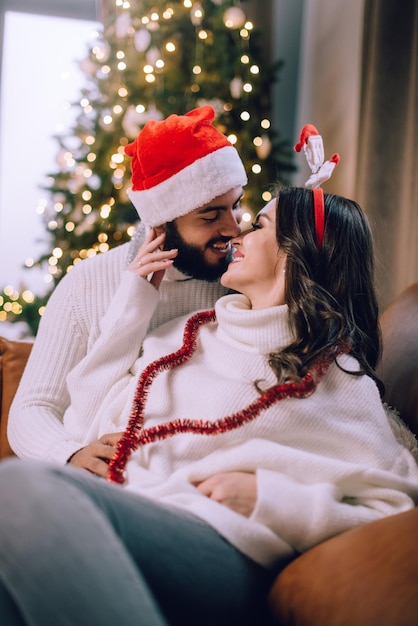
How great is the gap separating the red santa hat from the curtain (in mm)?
989

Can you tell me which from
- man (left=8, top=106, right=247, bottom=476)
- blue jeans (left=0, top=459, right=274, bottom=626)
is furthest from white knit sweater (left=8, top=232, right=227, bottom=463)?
blue jeans (left=0, top=459, right=274, bottom=626)

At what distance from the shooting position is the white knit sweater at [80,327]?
5.03 feet

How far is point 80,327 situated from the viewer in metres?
1.68

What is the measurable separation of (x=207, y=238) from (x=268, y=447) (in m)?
0.74

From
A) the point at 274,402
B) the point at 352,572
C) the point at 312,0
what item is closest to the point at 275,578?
the point at 352,572

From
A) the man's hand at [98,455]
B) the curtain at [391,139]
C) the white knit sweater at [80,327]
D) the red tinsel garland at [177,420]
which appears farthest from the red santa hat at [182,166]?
the curtain at [391,139]

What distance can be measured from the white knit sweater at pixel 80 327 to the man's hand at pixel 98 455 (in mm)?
60

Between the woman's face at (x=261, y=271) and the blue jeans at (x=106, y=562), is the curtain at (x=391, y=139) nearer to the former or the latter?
the woman's face at (x=261, y=271)

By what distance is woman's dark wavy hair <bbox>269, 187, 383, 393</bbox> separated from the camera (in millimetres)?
1349

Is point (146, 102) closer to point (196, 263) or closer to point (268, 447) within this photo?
point (196, 263)

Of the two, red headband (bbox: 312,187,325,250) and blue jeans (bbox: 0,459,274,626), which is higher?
red headband (bbox: 312,187,325,250)

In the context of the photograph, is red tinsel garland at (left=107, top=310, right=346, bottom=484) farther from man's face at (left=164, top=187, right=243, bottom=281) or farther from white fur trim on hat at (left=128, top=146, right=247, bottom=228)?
white fur trim on hat at (left=128, top=146, right=247, bottom=228)

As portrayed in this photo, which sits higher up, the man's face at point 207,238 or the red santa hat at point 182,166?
the red santa hat at point 182,166

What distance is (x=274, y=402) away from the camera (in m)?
1.24
